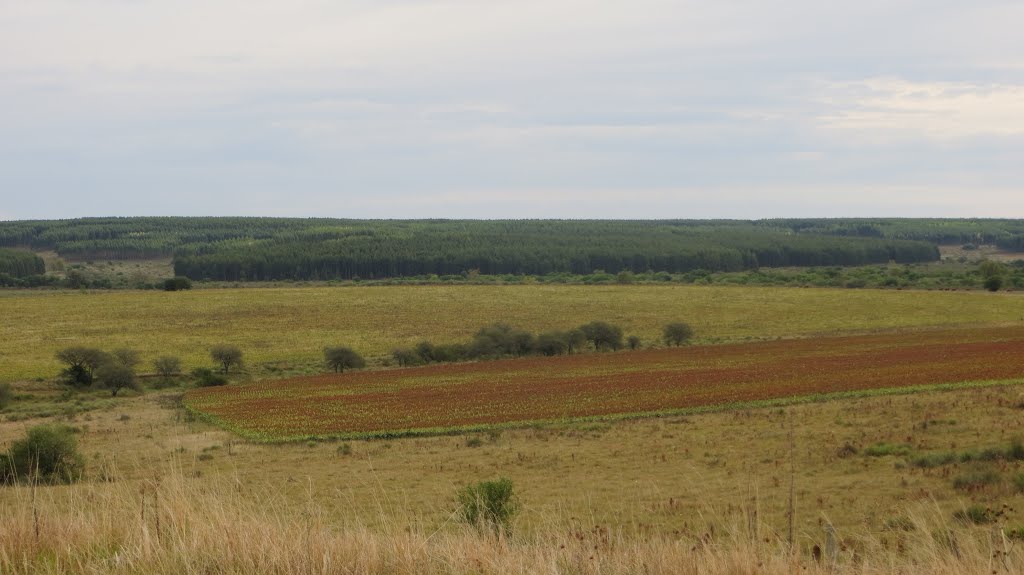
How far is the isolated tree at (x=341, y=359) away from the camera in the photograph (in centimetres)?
5672

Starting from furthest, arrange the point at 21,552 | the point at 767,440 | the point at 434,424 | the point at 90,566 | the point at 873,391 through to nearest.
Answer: the point at 873,391 < the point at 434,424 < the point at 767,440 < the point at 21,552 < the point at 90,566

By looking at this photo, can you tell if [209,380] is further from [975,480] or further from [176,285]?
[176,285]

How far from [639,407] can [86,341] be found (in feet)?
161

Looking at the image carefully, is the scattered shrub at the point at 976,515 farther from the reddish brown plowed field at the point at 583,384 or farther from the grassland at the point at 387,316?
the grassland at the point at 387,316

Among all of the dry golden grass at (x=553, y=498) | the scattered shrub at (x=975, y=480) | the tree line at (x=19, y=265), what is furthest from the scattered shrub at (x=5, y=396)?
the tree line at (x=19, y=265)

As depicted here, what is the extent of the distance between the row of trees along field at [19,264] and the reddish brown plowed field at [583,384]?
10965 cm

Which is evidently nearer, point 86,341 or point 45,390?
point 45,390

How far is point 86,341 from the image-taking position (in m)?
68.2

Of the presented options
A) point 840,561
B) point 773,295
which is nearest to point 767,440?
point 840,561

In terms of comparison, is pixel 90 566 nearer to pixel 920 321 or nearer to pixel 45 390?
pixel 45 390

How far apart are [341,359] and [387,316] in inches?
1132

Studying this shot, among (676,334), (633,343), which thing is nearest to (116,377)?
(633,343)

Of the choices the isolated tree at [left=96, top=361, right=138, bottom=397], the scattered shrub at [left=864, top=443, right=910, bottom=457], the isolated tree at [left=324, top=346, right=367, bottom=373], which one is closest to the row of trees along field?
the isolated tree at [left=324, top=346, right=367, bottom=373]

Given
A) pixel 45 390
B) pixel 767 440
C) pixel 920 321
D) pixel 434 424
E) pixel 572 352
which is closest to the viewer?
pixel 767 440
